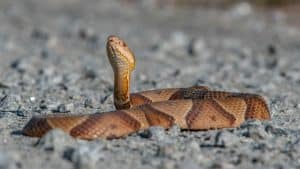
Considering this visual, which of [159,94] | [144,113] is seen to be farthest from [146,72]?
[144,113]

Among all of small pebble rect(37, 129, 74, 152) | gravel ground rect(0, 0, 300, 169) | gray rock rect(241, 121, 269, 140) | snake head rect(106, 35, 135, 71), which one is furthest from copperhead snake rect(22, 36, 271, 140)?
small pebble rect(37, 129, 74, 152)

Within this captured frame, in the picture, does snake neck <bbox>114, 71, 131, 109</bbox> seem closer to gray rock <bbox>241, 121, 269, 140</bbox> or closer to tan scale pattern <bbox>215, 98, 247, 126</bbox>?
tan scale pattern <bbox>215, 98, 247, 126</bbox>

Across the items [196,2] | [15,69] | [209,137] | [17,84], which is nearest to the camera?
[209,137]

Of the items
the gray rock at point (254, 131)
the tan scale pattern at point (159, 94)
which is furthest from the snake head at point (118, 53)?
the gray rock at point (254, 131)

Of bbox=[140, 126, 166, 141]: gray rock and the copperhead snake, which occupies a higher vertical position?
the copperhead snake

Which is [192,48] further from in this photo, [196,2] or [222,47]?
[196,2]

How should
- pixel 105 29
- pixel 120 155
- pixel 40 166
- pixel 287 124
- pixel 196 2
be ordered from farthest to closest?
pixel 196 2 → pixel 105 29 → pixel 287 124 → pixel 120 155 → pixel 40 166

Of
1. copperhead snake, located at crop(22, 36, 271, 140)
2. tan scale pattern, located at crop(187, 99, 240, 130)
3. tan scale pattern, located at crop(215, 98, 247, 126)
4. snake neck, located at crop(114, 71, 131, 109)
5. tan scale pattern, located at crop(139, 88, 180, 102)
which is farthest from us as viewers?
tan scale pattern, located at crop(139, 88, 180, 102)

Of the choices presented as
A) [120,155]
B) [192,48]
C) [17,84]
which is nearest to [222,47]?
[192,48]

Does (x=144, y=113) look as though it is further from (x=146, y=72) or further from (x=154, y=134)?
(x=146, y=72)
